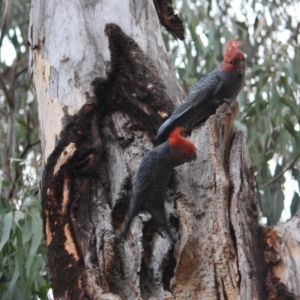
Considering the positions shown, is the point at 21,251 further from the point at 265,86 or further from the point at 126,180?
the point at 265,86

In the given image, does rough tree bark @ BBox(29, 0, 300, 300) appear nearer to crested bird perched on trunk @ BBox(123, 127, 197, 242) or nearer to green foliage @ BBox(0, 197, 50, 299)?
crested bird perched on trunk @ BBox(123, 127, 197, 242)

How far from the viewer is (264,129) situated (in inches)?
160

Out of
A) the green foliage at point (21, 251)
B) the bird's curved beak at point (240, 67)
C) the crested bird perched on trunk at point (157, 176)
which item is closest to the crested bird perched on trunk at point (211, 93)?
the bird's curved beak at point (240, 67)

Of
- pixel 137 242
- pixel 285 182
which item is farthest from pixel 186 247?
pixel 285 182

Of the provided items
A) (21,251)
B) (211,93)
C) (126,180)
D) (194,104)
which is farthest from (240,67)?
(21,251)

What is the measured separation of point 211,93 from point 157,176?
1.41ft

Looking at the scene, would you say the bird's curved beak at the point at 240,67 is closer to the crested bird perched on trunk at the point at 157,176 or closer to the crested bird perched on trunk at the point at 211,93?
the crested bird perched on trunk at the point at 211,93

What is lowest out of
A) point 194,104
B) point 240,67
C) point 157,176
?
point 157,176

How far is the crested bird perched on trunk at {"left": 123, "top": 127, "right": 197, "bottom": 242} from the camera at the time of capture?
1850 mm

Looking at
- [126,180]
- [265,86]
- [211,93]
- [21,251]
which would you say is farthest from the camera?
[265,86]

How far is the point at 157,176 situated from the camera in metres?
1.89

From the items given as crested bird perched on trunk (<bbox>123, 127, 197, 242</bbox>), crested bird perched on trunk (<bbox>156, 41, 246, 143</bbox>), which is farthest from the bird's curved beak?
crested bird perched on trunk (<bbox>123, 127, 197, 242</bbox>)

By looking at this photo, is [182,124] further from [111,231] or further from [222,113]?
[111,231]

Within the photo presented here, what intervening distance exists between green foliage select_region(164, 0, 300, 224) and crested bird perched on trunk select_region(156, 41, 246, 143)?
110 cm
